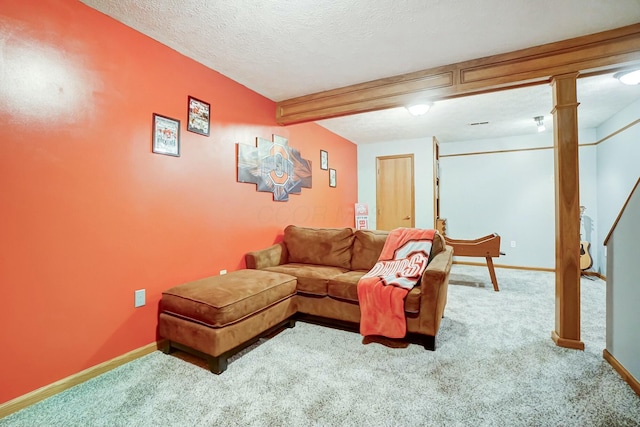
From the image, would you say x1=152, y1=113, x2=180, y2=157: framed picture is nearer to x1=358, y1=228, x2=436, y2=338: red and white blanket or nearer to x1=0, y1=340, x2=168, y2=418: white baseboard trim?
x1=0, y1=340, x2=168, y2=418: white baseboard trim

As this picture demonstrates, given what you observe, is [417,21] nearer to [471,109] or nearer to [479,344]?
[471,109]

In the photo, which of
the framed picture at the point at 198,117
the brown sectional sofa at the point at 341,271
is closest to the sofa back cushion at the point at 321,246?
the brown sectional sofa at the point at 341,271

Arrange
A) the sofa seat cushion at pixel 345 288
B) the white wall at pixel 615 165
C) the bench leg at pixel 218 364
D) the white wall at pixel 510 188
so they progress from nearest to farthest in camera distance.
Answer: the bench leg at pixel 218 364 < the sofa seat cushion at pixel 345 288 < the white wall at pixel 615 165 < the white wall at pixel 510 188

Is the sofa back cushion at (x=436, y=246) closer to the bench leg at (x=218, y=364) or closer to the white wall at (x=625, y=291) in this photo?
the white wall at (x=625, y=291)

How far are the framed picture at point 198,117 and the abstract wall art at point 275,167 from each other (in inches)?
17.5

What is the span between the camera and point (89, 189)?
1.84 meters

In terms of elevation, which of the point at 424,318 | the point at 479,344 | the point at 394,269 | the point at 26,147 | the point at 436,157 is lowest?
the point at 479,344

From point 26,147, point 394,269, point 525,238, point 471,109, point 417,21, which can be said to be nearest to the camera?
point 26,147

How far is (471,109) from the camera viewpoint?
149 inches

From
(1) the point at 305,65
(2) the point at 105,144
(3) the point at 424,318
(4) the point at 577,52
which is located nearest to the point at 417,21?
(1) the point at 305,65

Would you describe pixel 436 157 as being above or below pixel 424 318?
above

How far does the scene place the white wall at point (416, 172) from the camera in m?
5.25

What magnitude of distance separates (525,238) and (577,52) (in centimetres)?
377

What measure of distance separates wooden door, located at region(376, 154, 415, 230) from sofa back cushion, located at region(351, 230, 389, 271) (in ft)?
8.52
